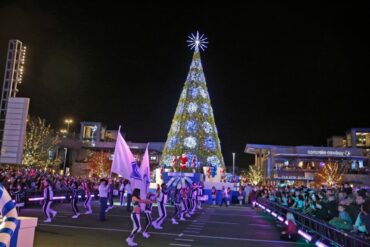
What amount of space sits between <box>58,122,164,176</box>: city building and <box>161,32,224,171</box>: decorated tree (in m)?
48.2

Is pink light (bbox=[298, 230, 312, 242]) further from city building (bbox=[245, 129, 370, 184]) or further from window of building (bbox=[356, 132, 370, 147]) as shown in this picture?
window of building (bbox=[356, 132, 370, 147])

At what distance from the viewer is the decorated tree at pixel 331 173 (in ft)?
237

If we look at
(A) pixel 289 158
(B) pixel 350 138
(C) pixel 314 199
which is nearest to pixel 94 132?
(A) pixel 289 158

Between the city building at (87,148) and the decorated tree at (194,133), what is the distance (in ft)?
158

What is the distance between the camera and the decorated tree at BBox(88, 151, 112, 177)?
86.0m

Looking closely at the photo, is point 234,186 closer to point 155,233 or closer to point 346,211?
point 155,233

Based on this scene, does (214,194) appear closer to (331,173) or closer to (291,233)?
(291,233)

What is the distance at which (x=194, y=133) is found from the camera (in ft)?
130

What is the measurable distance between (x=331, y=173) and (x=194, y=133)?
44.8 meters

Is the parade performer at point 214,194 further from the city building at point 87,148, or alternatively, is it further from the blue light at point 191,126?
the city building at point 87,148

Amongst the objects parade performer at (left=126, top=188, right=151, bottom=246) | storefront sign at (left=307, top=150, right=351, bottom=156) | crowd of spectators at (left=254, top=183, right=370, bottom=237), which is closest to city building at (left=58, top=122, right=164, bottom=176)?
storefront sign at (left=307, top=150, right=351, bottom=156)

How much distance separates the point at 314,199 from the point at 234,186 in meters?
25.2

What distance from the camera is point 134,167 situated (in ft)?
48.1

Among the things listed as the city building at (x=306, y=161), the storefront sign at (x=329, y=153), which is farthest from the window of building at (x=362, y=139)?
the storefront sign at (x=329, y=153)
